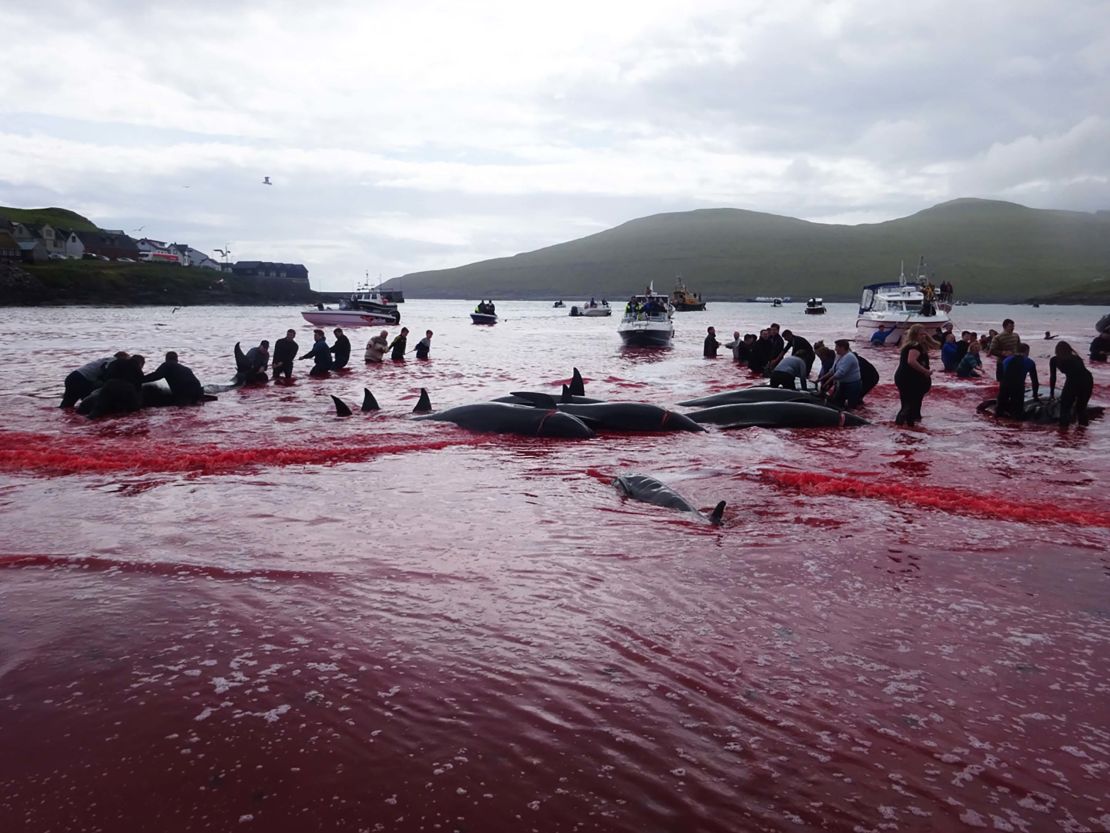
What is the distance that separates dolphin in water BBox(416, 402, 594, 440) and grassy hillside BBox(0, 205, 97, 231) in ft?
459

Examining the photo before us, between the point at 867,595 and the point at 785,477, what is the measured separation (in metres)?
4.89

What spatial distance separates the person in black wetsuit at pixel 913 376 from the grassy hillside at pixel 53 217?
145 meters

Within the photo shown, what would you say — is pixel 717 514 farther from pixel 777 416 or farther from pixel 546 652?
pixel 777 416

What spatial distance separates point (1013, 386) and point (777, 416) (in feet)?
17.7

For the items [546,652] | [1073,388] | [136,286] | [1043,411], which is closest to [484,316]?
[136,286]

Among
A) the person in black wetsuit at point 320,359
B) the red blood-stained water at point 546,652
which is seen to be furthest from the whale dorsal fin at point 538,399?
the person in black wetsuit at point 320,359

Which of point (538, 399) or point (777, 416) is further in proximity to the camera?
point (538, 399)

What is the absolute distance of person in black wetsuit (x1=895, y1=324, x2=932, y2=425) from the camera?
1558cm

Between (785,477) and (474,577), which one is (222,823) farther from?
(785,477)

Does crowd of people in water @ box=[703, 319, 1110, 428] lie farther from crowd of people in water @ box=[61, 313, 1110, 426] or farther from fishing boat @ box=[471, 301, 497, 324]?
fishing boat @ box=[471, 301, 497, 324]

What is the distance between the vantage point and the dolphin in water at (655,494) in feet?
28.4

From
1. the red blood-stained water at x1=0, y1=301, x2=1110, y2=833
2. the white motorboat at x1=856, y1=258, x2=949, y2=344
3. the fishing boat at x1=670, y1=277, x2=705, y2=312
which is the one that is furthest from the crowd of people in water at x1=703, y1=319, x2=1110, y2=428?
the fishing boat at x1=670, y1=277, x2=705, y2=312

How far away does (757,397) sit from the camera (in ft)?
58.9

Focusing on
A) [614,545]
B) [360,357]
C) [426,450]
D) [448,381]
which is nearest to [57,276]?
[360,357]
